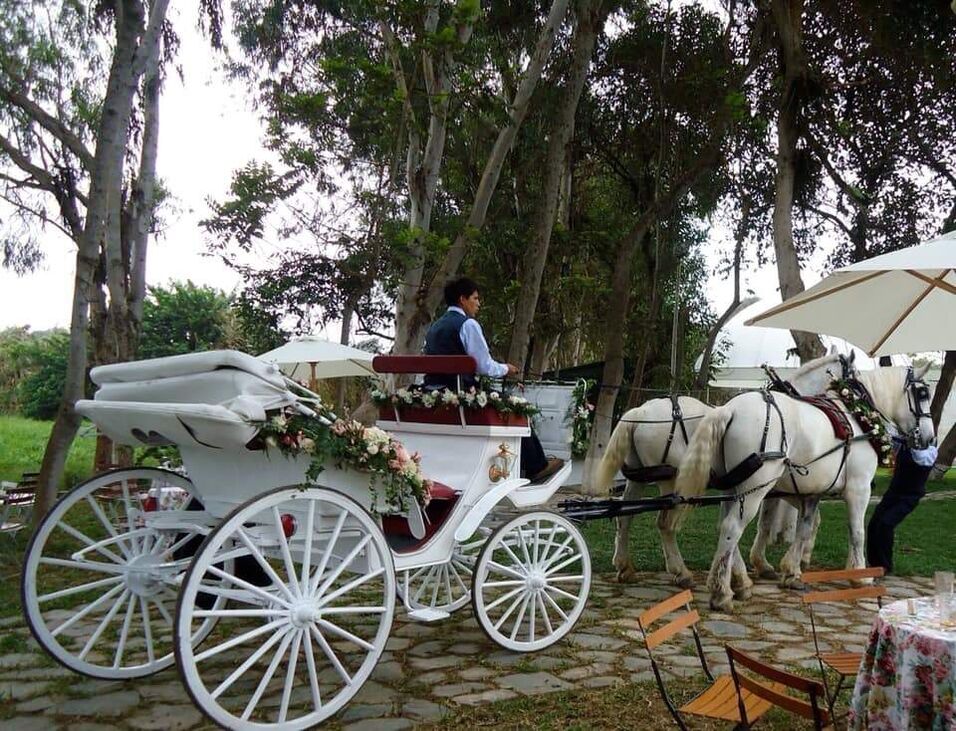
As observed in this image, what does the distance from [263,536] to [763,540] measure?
5018 millimetres

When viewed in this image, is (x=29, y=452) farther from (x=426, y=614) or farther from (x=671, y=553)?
(x=426, y=614)

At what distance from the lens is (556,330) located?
700 inches

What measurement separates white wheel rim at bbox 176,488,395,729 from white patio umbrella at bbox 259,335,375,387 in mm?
8057

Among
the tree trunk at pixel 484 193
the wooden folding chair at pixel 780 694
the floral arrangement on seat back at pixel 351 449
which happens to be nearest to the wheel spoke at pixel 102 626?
the floral arrangement on seat back at pixel 351 449

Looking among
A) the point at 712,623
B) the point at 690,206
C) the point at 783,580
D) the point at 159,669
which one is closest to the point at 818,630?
the point at 712,623

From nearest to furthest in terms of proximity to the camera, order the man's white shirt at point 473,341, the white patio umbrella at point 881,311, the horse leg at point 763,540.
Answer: the man's white shirt at point 473,341 → the white patio umbrella at point 881,311 → the horse leg at point 763,540

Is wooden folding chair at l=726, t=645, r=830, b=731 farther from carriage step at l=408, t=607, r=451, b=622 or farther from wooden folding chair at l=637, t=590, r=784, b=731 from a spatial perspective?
carriage step at l=408, t=607, r=451, b=622

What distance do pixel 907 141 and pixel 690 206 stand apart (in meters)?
4.89

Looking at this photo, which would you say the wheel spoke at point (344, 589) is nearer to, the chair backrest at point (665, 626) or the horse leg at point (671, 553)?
the chair backrest at point (665, 626)

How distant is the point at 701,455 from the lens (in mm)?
6262

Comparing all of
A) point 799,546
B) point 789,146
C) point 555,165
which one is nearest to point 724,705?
point 799,546

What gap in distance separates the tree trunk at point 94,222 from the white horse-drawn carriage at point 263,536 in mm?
2437

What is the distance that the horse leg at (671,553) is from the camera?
269 inches

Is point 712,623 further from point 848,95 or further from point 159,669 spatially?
point 848,95
